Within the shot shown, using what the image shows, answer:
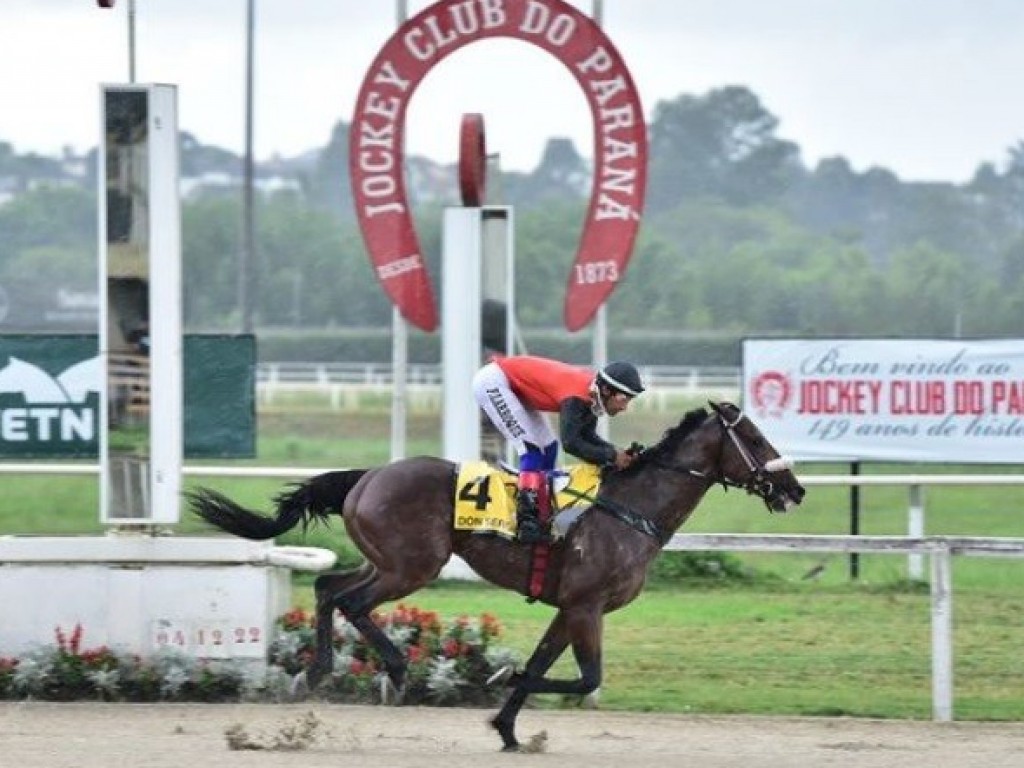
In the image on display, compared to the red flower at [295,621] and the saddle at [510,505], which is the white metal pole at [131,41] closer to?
the red flower at [295,621]

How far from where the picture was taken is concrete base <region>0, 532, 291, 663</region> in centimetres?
1147

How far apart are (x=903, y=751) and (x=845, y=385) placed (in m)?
6.97

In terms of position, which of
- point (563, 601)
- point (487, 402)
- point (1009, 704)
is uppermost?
point (487, 402)

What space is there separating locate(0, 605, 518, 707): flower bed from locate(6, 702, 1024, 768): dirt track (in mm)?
129

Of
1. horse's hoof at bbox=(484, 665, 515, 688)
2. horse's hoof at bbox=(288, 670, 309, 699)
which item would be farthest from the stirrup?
horse's hoof at bbox=(288, 670, 309, 699)

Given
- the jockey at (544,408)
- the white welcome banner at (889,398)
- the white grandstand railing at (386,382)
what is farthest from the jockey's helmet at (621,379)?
the white grandstand railing at (386,382)

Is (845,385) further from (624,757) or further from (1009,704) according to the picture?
(624,757)

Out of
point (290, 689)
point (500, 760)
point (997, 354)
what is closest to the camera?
point (500, 760)

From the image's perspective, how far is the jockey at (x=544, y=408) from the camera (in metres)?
10.0

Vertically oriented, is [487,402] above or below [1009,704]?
above

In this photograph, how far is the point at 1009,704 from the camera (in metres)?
11.8

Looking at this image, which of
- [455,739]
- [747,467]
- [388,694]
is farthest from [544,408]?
[388,694]

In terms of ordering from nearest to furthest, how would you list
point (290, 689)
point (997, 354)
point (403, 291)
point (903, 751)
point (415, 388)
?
point (903, 751) → point (290, 689) → point (403, 291) → point (997, 354) → point (415, 388)

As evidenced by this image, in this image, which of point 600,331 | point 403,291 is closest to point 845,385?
point 600,331
